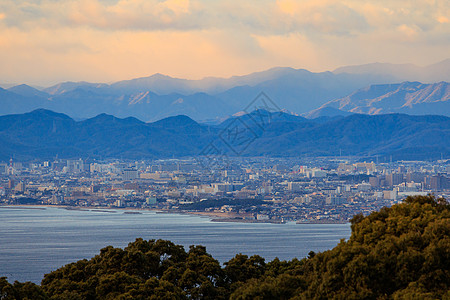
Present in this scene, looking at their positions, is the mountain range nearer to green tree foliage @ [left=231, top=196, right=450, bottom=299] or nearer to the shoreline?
the shoreline

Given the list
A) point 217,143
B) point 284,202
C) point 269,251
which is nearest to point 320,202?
point 284,202

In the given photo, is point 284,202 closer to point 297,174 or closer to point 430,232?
point 297,174

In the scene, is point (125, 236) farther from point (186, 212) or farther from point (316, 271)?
point (316, 271)

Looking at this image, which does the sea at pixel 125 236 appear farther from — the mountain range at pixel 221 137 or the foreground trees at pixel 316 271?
the mountain range at pixel 221 137

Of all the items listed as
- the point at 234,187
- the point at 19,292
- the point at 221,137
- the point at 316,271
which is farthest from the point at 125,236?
the point at 221,137

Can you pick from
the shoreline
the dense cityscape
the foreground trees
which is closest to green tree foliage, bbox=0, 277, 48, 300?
the foreground trees

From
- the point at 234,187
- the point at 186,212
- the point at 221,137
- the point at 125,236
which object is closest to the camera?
the point at 125,236
